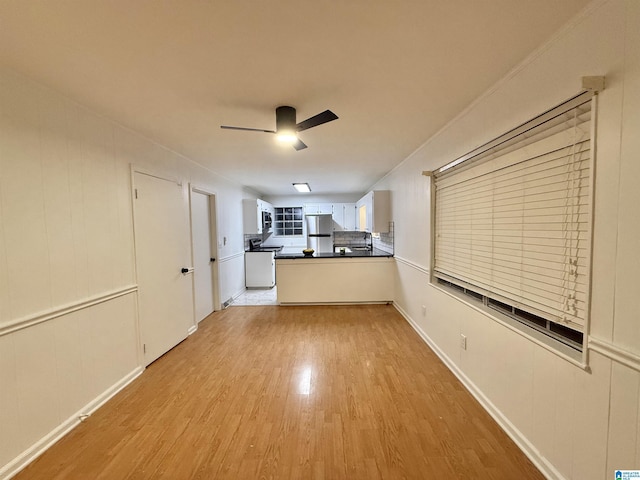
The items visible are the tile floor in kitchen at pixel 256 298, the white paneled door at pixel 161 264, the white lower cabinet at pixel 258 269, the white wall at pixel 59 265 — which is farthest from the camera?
the white lower cabinet at pixel 258 269

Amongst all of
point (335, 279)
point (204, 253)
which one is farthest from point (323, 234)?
point (204, 253)

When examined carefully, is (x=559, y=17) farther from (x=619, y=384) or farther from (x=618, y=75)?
(x=619, y=384)

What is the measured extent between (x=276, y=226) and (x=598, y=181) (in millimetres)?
7073

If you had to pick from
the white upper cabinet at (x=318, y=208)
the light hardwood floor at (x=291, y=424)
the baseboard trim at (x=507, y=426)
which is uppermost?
the white upper cabinet at (x=318, y=208)

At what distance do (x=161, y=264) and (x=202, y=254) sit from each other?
Result: 42.8 inches

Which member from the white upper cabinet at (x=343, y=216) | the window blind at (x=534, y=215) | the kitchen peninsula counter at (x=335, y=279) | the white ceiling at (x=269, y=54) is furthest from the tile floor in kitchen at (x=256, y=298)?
the window blind at (x=534, y=215)

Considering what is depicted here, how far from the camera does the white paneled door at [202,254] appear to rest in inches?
149

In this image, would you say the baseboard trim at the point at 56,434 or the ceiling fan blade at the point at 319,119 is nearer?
the baseboard trim at the point at 56,434

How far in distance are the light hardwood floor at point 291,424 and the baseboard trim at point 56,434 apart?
4 cm

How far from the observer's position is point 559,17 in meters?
1.22

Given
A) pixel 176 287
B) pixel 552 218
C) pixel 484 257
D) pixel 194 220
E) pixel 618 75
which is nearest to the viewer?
pixel 618 75

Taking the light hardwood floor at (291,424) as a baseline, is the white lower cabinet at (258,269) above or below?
above

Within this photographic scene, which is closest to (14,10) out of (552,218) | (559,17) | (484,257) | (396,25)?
(396,25)

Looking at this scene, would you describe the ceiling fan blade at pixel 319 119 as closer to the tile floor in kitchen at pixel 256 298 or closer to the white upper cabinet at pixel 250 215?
the tile floor in kitchen at pixel 256 298
